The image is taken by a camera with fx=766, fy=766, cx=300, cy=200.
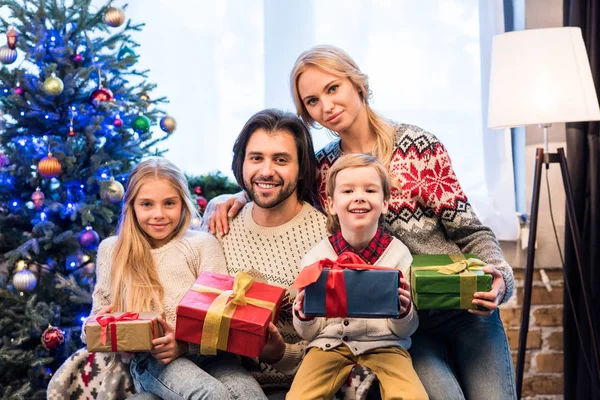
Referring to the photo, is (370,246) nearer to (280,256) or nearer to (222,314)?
(280,256)

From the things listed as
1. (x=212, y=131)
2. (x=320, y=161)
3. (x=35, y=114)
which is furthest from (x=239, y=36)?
(x=320, y=161)

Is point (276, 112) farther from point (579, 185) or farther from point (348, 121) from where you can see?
point (579, 185)

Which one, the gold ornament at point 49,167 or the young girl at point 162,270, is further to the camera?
the gold ornament at point 49,167

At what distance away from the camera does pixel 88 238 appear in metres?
3.46

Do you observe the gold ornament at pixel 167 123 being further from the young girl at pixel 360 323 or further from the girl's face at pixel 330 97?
the young girl at pixel 360 323

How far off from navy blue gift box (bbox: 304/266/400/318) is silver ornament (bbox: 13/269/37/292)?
175 centimetres

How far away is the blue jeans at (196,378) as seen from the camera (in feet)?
7.63

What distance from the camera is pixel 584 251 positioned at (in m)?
3.83

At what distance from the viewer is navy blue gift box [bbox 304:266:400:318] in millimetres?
2174

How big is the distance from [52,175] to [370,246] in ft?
5.34

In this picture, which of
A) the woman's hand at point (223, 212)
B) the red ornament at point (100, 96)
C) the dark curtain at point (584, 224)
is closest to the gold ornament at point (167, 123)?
the red ornament at point (100, 96)

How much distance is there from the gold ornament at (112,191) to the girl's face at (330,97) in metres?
1.17

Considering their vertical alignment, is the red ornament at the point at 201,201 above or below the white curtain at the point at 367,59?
below

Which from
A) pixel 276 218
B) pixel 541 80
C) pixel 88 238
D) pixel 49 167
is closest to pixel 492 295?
pixel 276 218
